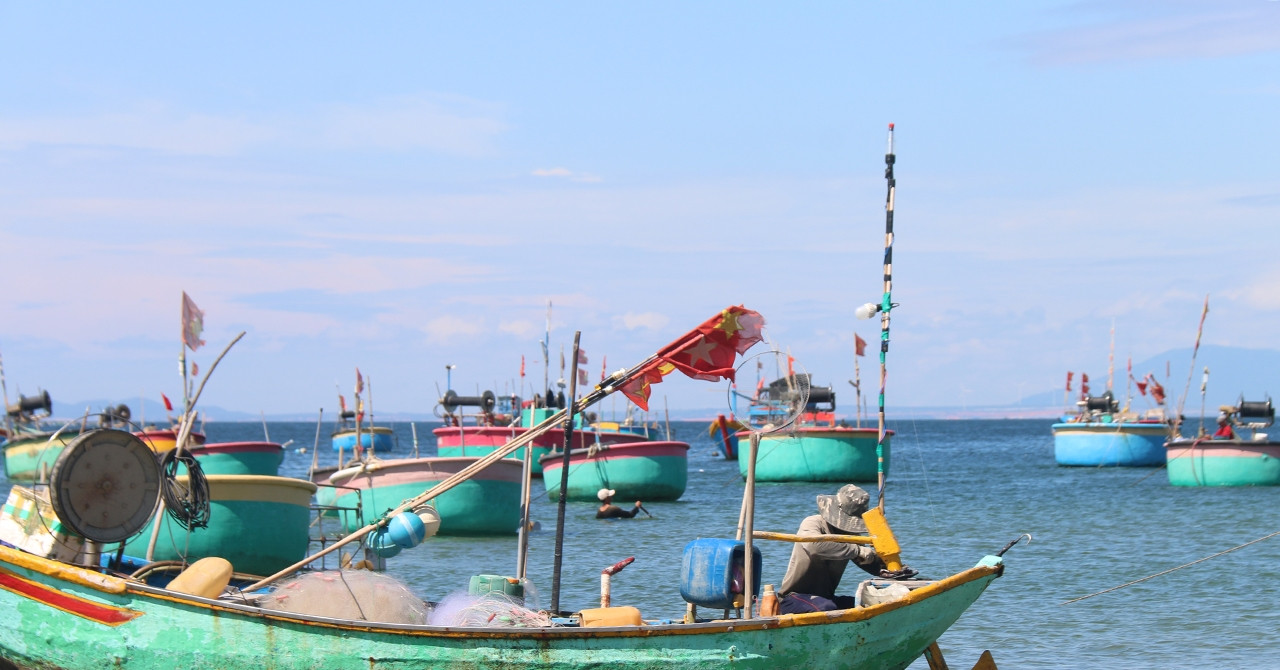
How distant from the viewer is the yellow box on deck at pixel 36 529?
1090 cm

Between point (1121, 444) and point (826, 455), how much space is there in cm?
1756

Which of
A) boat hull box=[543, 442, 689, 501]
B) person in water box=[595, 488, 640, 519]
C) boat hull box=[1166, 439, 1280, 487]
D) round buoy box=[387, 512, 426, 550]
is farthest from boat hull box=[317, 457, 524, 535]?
boat hull box=[1166, 439, 1280, 487]

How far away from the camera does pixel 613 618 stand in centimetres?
1005

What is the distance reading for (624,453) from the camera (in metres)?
35.9

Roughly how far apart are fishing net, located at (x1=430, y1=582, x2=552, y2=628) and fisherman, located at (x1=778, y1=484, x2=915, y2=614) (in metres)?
1.95

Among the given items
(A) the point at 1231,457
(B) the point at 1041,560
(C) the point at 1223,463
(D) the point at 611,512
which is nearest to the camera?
(B) the point at 1041,560

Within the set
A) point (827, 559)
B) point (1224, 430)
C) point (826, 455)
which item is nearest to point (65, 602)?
point (827, 559)

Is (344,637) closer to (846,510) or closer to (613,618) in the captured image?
(613,618)

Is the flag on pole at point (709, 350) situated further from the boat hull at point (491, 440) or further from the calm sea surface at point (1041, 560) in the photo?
the boat hull at point (491, 440)

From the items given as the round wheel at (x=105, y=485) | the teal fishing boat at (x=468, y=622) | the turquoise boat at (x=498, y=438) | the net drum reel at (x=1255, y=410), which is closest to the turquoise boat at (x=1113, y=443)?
the net drum reel at (x=1255, y=410)

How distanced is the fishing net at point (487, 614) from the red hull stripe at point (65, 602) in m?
2.31

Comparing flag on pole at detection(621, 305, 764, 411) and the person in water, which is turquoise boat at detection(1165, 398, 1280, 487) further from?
flag on pole at detection(621, 305, 764, 411)

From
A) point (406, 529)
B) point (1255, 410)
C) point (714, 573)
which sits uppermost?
point (1255, 410)

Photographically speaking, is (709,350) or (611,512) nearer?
(709,350)
